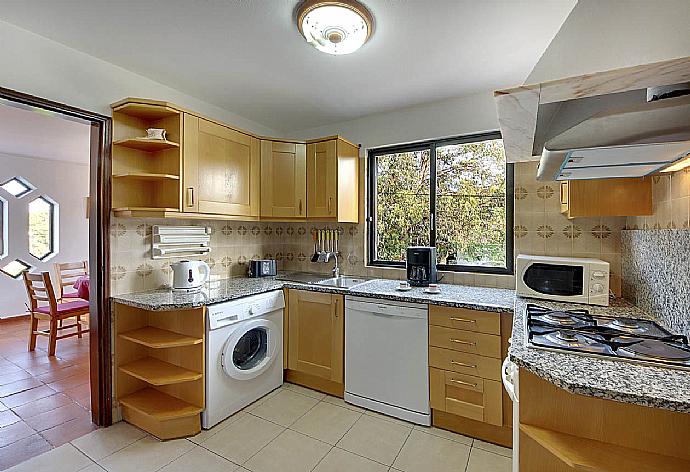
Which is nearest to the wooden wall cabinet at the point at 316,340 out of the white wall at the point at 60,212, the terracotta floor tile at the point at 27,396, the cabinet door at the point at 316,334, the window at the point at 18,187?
the cabinet door at the point at 316,334

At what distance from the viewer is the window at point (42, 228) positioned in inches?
201

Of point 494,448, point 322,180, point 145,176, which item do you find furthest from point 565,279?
point 145,176

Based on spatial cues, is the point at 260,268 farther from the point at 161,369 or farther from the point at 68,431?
the point at 68,431

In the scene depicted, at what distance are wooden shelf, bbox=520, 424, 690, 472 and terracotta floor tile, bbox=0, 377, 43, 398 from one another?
11.8 feet

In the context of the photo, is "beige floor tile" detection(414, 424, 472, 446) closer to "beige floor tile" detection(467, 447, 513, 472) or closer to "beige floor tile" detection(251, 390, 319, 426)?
"beige floor tile" detection(467, 447, 513, 472)

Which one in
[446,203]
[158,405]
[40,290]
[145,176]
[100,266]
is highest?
[145,176]

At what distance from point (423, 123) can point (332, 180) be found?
91 cm

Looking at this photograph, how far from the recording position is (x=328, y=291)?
8.58 ft

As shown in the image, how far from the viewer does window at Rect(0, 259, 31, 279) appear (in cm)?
485

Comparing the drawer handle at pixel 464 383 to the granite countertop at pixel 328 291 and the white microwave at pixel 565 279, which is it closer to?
the granite countertop at pixel 328 291

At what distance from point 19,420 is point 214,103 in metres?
2.65

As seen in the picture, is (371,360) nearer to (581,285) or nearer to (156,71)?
(581,285)

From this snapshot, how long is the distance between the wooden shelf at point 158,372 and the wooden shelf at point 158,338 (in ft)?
0.66

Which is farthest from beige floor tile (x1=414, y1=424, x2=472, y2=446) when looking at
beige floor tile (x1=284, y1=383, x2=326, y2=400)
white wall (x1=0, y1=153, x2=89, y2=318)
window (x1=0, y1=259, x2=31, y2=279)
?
window (x1=0, y1=259, x2=31, y2=279)
